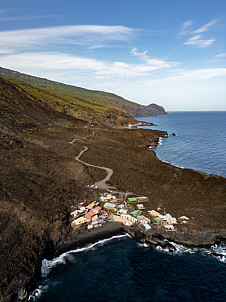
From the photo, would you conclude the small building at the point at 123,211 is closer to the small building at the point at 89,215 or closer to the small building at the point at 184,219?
the small building at the point at 89,215

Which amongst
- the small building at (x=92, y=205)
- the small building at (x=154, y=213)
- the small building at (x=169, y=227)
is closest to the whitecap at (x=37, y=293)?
the small building at (x=92, y=205)

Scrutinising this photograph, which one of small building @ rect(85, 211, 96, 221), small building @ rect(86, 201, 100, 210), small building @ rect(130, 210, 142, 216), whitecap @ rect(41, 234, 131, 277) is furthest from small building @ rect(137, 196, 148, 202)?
whitecap @ rect(41, 234, 131, 277)

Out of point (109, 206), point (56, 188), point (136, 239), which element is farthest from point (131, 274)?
point (56, 188)

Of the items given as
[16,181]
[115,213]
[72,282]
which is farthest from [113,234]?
[16,181]

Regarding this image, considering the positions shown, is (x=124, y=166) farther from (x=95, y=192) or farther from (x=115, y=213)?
(x=115, y=213)

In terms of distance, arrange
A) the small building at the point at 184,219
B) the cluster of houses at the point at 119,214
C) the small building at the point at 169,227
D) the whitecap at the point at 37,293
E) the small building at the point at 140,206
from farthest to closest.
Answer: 1. the small building at the point at 140,206
2. the small building at the point at 184,219
3. the cluster of houses at the point at 119,214
4. the small building at the point at 169,227
5. the whitecap at the point at 37,293

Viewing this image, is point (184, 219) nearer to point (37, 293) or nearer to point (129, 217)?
point (129, 217)
